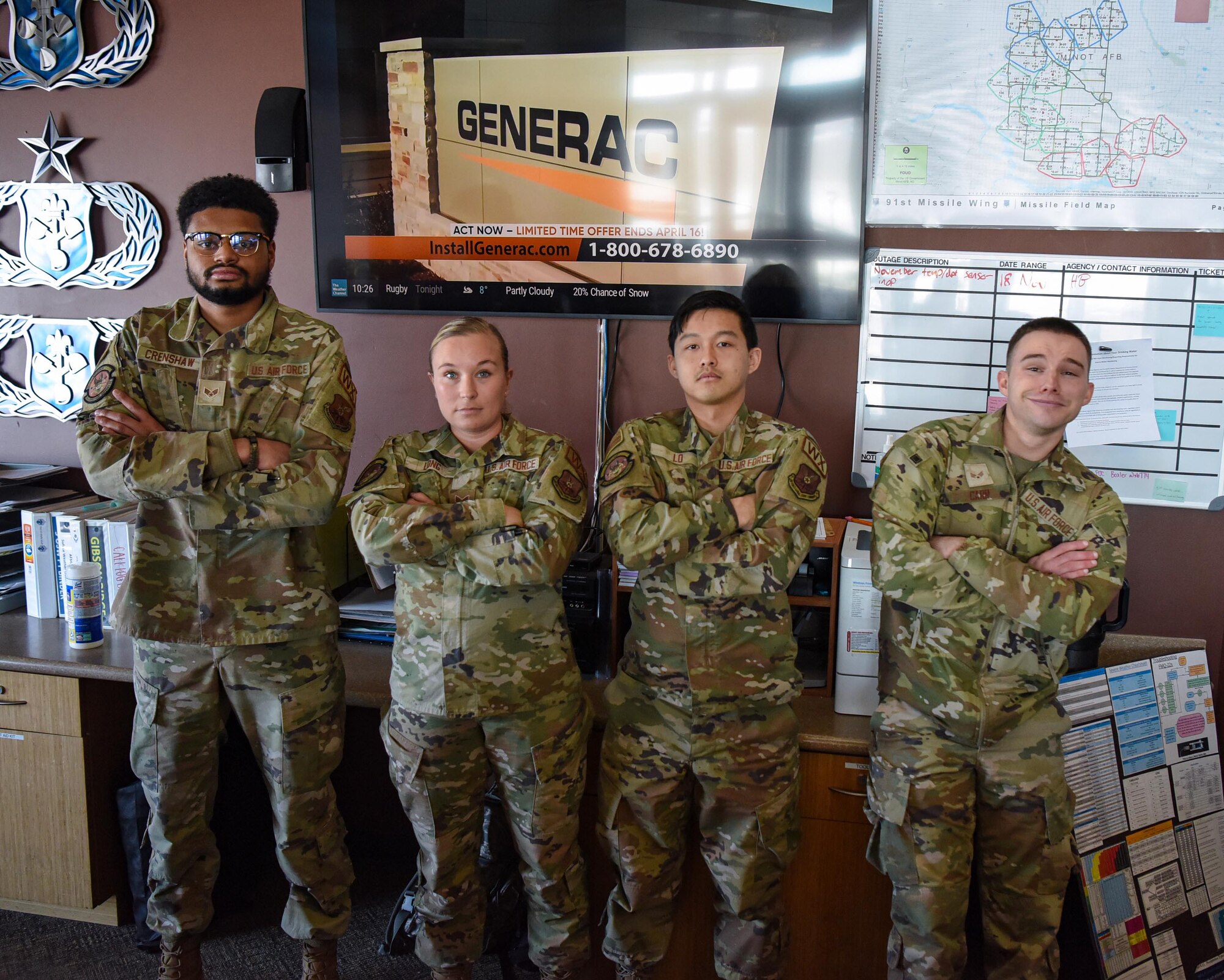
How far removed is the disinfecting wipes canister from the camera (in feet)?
7.91

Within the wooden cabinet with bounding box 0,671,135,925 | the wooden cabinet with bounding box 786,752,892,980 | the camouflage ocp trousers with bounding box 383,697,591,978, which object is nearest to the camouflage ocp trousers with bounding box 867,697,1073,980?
the wooden cabinet with bounding box 786,752,892,980

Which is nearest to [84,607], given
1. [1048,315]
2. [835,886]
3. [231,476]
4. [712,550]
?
[231,476]

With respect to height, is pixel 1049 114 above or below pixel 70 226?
above

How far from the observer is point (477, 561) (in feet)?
6.03

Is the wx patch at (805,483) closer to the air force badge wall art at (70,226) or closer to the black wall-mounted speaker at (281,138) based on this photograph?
the black wall-mounted speaker at (281,138)

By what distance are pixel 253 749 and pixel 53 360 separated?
1835 mm

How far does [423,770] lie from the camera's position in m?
1.92

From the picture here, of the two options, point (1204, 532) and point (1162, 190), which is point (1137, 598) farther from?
point (1162, 190)

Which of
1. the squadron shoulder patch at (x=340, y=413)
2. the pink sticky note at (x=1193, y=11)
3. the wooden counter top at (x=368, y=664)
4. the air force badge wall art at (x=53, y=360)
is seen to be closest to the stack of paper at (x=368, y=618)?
the wooden counter top at (x=368, y=664)

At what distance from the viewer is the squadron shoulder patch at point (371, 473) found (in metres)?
1.99

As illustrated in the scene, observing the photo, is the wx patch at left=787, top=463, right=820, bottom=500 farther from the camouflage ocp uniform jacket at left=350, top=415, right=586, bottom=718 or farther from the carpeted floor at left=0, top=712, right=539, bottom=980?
the carpeted floor at left=0, top=712, right=539, bottom=980

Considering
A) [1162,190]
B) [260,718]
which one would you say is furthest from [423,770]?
[1162,190]

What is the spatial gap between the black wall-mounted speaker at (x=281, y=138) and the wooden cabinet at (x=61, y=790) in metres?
1.62

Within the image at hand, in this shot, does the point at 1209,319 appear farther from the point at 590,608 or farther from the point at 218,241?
the point at 218,241
